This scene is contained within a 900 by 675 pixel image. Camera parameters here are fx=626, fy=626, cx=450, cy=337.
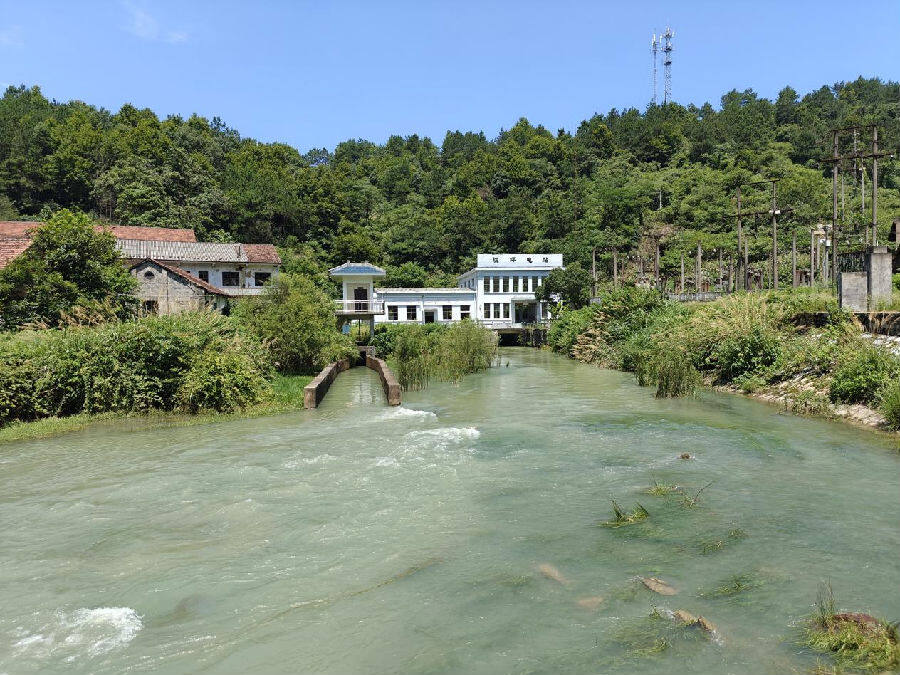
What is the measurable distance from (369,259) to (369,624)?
216ft

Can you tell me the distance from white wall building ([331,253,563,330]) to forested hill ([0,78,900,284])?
781cm

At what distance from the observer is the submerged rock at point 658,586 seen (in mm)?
5836

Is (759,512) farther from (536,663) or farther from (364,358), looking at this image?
(364,358)

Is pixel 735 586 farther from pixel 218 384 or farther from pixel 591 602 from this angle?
pixel 218 384

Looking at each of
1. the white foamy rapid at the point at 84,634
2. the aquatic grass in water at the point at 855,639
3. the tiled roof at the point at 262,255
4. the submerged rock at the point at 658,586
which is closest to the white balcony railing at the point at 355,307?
the tiled roof at the point at 262,255

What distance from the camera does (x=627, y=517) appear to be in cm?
770

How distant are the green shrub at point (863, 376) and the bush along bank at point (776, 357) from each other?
20mm

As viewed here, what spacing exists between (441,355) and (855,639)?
2328 centimetres

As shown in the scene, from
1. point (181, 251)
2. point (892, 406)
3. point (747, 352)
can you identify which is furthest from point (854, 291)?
point (181, 251)

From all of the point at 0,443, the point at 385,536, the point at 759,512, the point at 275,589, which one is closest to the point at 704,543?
the point at 759,512

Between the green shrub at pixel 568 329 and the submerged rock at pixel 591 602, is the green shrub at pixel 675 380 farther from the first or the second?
the green shrub at pixel 568 329

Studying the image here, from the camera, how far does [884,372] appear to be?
1410 centimetres

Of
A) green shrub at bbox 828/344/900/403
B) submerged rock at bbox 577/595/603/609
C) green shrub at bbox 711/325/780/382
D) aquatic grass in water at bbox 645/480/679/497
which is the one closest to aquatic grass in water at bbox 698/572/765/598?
submerged rock at bbox 577/595/603/609

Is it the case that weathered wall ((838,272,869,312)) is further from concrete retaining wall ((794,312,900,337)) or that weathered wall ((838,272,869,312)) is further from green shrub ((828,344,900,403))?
green shrub ((828,344,900,403))
